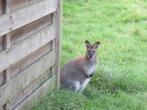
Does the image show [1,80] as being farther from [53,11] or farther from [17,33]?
[53,11]

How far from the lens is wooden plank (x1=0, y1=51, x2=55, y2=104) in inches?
195

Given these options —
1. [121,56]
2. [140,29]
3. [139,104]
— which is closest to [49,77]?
[139,104]

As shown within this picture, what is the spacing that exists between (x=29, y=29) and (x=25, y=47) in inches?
11.6

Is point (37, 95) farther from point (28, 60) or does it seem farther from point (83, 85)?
point (83, 85)

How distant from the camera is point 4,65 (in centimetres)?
480

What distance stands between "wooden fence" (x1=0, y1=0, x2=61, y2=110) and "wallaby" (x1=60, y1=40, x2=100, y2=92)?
27 centimetres

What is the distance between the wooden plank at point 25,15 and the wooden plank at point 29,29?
0.10m

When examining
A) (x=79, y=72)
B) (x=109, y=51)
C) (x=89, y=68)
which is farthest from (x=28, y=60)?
(x=109, y=51)

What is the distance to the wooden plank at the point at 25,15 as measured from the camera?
4.69m

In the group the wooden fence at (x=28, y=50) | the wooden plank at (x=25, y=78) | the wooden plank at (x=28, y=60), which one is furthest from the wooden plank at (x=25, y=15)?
the wooden plank at (x=25, y=78)

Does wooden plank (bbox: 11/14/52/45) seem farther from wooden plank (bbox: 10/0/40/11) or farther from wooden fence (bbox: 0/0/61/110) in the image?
wooden plank (bbox: 10/0/40/11)

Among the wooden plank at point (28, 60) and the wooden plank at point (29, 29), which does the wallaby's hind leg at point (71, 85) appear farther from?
the wooden plank at point (29, 29)

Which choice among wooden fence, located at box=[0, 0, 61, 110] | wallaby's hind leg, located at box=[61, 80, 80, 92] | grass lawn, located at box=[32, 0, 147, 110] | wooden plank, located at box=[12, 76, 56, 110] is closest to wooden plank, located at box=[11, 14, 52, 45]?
wooden fence, located at box=[0, 0, 61, 110]

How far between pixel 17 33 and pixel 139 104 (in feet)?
7.71
